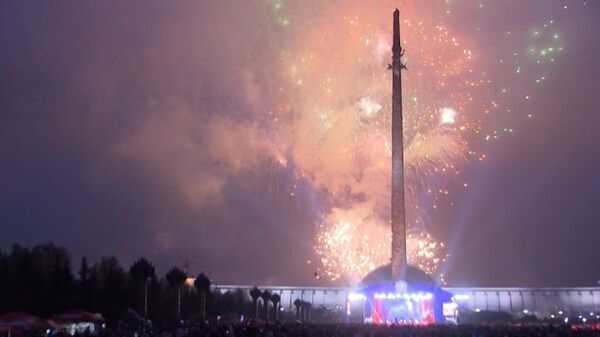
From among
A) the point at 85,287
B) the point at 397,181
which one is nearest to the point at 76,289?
the point at 85,287

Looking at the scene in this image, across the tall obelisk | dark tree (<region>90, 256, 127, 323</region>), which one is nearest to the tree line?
dark tree (<region>90, 256, 127, 323</region>)

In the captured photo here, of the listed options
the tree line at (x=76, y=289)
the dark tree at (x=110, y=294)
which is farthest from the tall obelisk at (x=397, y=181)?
the dark tree at (x=110, y=294)

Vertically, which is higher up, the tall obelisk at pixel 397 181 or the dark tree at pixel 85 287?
the tall obelisk at pixel 397 181

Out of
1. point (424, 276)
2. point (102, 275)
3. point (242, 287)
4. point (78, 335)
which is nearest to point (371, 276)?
point (424, 276)

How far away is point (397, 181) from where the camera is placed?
195 feet

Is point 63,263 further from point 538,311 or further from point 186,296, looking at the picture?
point 538,311

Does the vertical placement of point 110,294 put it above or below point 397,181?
below

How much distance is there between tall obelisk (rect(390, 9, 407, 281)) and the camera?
57.5m

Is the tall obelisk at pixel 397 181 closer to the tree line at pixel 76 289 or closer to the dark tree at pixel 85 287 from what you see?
the tree line at pixel 76 289

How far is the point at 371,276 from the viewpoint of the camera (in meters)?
93.9

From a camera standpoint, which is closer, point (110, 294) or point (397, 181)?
point (397, 181)

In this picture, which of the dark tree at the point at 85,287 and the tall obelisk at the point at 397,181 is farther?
the dark tree at the point at 85,287

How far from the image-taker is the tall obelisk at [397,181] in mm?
57500

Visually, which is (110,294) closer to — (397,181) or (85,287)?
(85,287)
